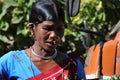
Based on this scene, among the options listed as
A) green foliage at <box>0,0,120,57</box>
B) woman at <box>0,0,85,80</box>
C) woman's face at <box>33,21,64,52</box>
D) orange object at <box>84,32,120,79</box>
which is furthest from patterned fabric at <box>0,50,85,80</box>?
green foliage at <box>0,0,120,57</box>

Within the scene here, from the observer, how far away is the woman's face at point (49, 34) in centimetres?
274

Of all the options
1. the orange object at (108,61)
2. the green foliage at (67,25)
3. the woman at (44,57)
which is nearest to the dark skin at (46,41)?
the woman at (44,57)

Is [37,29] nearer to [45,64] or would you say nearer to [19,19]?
[45,64]

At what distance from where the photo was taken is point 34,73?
2764 millimetres

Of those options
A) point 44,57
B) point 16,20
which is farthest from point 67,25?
point 44,57

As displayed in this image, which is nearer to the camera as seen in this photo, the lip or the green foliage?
the lip

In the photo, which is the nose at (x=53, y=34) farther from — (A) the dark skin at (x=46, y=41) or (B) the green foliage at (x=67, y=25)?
(B) the green foliage at (x=67, y=25)

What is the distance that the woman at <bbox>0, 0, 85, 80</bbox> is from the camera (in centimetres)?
275

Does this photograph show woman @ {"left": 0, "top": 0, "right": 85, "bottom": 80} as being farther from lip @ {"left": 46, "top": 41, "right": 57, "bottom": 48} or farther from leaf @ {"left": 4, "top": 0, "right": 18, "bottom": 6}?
leaf @ {"left": 4, "top": 0, "right": 18, "bottom": 6}

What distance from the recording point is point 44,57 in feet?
9.36

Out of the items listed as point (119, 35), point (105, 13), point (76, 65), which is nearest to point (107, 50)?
point (119, 35)

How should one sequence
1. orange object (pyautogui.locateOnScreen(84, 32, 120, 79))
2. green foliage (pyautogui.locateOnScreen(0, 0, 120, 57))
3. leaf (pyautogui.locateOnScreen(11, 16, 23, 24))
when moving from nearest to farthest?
orange object (pyautogui.locateOnScreen(84, 32, 120, 79)), green foliage (pyautogui.locateOnScreen(0, 0, 120, 57)), leaf (pyautogui.locateOnScreen(11, 16, 23, 24))

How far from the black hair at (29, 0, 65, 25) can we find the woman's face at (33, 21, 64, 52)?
0.09 ft

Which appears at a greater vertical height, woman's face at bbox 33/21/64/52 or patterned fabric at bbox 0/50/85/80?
woman's face at bbox 33/21/64/52
